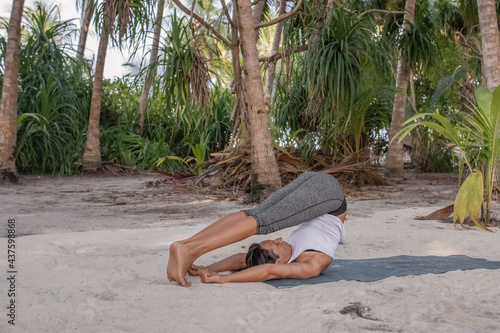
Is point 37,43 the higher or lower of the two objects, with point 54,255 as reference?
higher

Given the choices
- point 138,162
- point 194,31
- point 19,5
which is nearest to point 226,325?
point 194,31

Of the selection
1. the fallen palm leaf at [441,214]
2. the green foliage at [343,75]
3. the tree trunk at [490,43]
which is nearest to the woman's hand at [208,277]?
the fallen palm leaf at [441,214]

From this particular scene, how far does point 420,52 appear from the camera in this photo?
8078mm

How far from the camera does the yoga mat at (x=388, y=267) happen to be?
2436 millimetres

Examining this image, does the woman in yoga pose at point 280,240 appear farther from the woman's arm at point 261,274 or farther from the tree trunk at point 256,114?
the tree trunk at point 256,114

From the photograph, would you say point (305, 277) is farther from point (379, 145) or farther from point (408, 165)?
point (408, 165)

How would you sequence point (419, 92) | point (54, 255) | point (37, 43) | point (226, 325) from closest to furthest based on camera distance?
point (226, 325) → point (54, 255) → point (37, 43) → point (419, 92)

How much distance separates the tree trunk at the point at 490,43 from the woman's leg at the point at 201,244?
4.68m

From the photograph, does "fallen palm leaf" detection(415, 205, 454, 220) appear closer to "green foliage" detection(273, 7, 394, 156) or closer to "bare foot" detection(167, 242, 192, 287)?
"green foliage" detection(273, 7, 394, 156)

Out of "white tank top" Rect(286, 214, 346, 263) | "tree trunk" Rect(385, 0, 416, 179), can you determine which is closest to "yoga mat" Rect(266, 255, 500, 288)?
"white tank top" Rect(286, 214, 346, 263)

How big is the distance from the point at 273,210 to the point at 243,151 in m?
4.27

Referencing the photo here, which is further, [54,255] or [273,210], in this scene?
[54,255]

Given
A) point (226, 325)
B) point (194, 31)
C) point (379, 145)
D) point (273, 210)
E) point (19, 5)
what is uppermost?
point (19, 5)

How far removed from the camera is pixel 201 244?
225 centimetres
